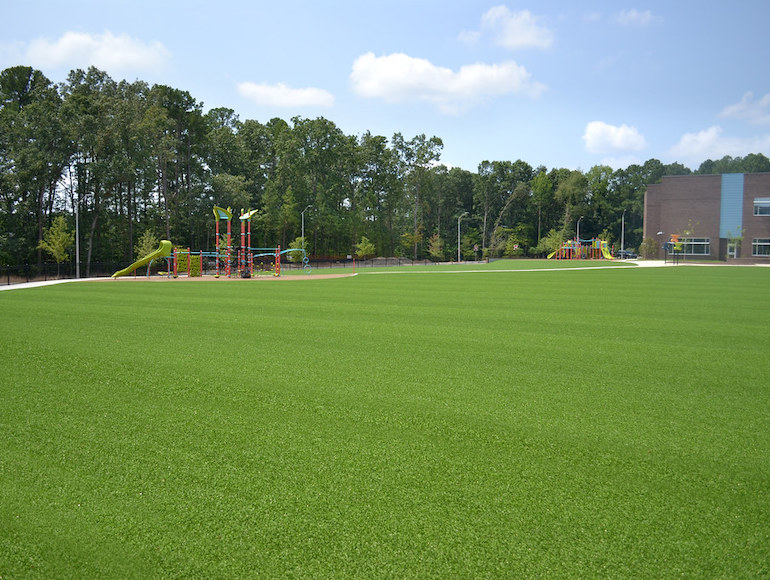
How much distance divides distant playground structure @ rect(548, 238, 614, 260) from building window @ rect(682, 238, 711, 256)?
10.2m

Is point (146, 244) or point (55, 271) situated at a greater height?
point (146, 244)

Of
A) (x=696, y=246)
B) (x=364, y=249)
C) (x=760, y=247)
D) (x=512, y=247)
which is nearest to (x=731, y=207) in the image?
(x=760, y=247)

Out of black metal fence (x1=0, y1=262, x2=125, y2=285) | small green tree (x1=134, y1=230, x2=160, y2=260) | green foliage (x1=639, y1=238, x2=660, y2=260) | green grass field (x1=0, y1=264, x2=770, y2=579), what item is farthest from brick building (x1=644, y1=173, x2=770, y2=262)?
green grass field (x1=0, y1=264, x2=770, y2=579)

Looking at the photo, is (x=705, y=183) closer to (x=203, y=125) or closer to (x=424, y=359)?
(x=203, y=125)

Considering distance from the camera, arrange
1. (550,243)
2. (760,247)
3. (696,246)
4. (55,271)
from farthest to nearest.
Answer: (550,243)
(696,246)
(760,247)
(55,271)

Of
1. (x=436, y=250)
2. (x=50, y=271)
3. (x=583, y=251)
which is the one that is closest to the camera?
(x=50, y=271)

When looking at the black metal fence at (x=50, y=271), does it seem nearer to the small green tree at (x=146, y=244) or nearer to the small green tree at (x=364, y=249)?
the small green tree at (x=146, y=244)

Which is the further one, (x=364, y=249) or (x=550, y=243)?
(x=550, y=243)

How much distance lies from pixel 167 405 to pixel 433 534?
3.97 meters

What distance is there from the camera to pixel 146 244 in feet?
170

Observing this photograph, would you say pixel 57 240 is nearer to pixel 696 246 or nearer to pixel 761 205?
pixel 696 246

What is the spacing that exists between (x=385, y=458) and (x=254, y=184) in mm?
76872

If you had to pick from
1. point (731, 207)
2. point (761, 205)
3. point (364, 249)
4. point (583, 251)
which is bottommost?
point (583, 251)

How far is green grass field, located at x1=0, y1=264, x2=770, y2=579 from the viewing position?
3.29 metres
